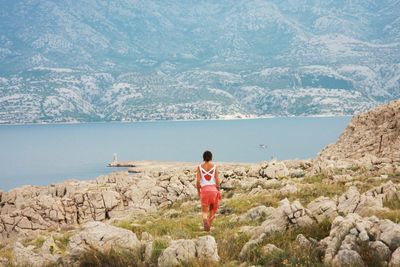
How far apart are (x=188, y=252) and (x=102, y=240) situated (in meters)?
2.83

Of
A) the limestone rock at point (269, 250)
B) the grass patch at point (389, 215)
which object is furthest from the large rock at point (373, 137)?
the limestone rock at point (269, 250)

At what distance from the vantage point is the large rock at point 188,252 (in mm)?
10898

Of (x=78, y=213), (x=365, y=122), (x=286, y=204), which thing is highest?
(x=365, y=122)

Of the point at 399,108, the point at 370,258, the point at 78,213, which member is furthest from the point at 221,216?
the point at 399,108

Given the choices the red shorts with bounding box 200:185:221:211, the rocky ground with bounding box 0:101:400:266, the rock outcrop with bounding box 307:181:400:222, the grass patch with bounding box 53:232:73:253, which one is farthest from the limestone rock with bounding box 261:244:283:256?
the grass patch with bounding box 53:232:73:253

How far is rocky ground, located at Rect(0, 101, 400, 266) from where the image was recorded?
10.9m

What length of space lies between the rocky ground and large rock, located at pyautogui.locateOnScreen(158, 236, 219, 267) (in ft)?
0.08

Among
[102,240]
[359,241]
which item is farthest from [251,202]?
[359,241]

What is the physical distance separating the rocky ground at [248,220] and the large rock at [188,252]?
0.03 m

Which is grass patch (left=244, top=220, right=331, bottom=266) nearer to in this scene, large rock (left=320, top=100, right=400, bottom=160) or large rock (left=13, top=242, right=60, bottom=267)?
large rock (left=13, top=242, right=60, bottom=267)

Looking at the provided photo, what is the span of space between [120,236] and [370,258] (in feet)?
20.8

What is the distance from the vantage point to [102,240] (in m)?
12.7

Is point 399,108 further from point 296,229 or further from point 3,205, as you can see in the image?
point 3,205

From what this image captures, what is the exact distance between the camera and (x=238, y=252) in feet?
39.5
